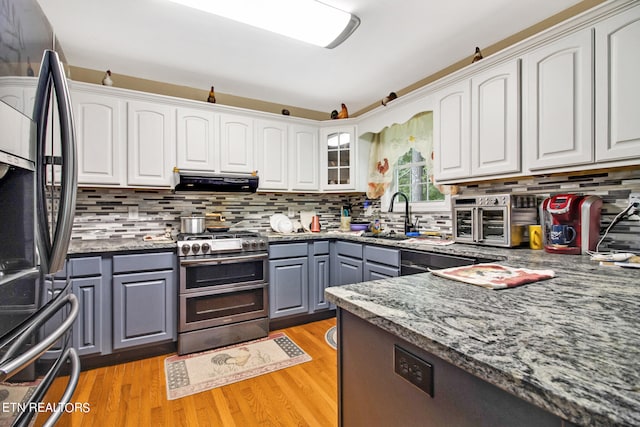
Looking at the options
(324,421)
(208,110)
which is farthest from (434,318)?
(208,110)

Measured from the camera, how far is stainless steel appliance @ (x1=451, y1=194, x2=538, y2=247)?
2.06 m

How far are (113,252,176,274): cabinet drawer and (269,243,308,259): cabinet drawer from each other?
2.82 feet

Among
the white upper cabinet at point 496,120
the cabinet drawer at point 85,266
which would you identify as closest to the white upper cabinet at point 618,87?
the white upper cabinet at point 496,120

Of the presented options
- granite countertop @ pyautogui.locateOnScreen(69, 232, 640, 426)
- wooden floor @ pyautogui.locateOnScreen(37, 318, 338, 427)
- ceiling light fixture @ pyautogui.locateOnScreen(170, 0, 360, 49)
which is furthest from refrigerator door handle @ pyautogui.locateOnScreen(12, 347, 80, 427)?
ceiling light fixture @ pyautogui.locateOnScreen(170, 0, 360, 49)

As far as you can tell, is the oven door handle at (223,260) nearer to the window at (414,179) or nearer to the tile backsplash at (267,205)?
→ the tile backsplash at (267,205)

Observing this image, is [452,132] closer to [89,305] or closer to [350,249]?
[350,249]

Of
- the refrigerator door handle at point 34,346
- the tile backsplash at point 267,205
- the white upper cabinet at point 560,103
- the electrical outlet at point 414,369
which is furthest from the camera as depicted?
the tile backsplash at point 267,205

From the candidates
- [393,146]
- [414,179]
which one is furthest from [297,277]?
[393,146]

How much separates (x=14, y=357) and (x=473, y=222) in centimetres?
239

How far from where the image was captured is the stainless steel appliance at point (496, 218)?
6.75 ft

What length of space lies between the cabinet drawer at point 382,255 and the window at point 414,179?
858 millimetres

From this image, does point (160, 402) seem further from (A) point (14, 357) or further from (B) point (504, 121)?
(B) point (504, 121)

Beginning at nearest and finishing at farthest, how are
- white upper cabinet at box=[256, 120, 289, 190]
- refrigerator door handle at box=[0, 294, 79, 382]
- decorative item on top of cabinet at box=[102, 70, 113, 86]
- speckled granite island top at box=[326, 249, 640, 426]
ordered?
1. speckled granite island top at box=[326, 249, 640, 426]
2. refrigerator door handle at box=[0, 294, 79, 382]
3. decorative item on top of cabinet at box=[102, 70, 113, 86]
4. white upper cabinet at box=[256, 120, 289, 190]

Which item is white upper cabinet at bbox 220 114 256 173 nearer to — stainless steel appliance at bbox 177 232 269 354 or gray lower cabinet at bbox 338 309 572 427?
stainless steel appliance at bbox 177 232 269 354
